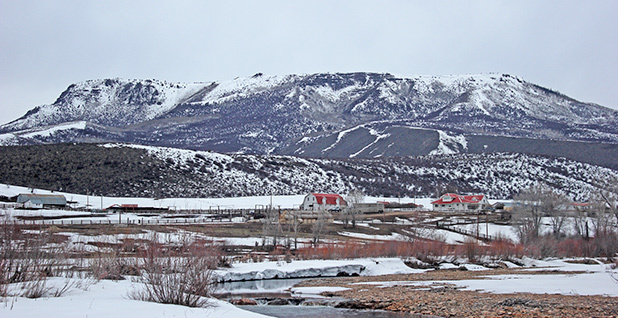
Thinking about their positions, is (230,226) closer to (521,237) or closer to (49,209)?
(49,209)

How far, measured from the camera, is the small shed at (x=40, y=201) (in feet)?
288

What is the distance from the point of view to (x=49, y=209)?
84688 millimetres

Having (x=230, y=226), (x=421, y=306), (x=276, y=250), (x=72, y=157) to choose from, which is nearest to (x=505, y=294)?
(x=421, y=306)

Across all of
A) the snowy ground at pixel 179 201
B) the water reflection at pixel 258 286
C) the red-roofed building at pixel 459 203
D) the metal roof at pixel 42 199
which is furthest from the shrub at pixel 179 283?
the red-roofed building at pixel 459 203

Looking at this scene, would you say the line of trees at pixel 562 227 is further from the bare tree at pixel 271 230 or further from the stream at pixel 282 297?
the stream at pixel 282 297

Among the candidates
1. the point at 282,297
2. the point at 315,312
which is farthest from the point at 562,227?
→ the point at 315,312

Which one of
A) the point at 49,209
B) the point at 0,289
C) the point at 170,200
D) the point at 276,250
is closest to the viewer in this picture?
the point at 0,289

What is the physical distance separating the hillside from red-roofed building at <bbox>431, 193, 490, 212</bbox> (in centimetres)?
2310

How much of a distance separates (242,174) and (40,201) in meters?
62.4

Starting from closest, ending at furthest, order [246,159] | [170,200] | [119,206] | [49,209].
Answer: [49,209] → [119,206] → [170,200] → [246,159]

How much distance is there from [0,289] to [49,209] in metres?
73.2

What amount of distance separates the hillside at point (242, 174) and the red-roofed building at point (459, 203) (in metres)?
23.1

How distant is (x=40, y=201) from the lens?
8969 centimetres

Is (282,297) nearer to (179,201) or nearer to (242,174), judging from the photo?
(179,201)
